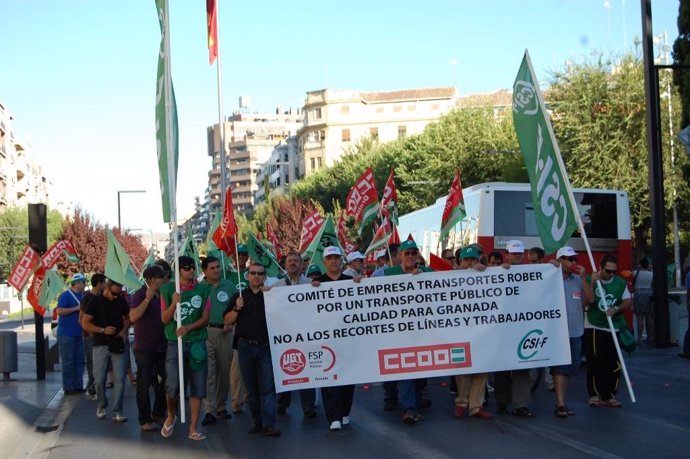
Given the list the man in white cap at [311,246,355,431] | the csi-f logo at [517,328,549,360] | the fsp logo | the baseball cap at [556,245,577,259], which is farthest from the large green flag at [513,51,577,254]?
the man in white cap at [311,246,355,431]

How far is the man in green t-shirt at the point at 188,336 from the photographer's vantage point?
386 inches

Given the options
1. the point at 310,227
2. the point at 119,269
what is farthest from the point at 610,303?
the point at 310,227

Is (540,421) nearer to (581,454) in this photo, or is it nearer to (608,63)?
(581,454)

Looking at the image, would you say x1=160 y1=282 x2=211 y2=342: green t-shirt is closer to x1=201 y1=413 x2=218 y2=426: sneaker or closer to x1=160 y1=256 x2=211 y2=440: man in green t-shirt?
x1=160 y1=256 x2=211 y2=440: man in green t-shirt

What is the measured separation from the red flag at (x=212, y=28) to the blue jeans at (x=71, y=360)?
51.0 ft

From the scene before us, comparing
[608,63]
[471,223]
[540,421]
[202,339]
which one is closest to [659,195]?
[471,223]

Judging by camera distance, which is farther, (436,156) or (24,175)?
(24,175)

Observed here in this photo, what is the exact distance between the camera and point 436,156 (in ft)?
176

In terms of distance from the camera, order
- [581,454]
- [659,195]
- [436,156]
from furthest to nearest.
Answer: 1. [436,156]
2. [659,195]
3. [581,454]

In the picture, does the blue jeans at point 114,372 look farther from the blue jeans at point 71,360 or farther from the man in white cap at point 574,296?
the man in white cap at point 574,296

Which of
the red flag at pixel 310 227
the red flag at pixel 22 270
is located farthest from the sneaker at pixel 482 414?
the red flag at pixel 22 270

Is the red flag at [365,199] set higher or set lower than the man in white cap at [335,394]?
higher

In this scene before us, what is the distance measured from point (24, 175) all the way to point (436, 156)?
84.2 m

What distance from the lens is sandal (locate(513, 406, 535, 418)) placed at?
1028 centimetres
